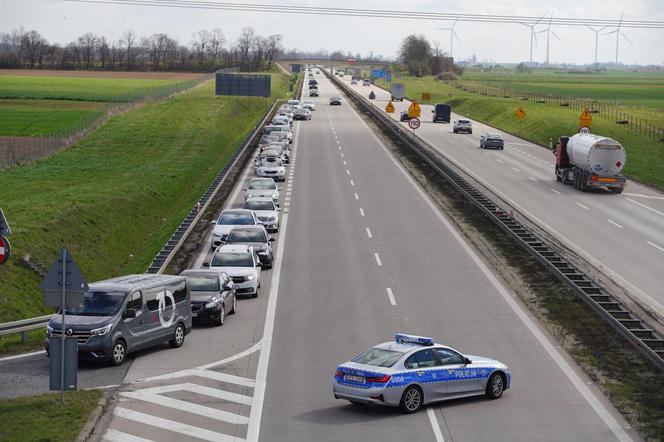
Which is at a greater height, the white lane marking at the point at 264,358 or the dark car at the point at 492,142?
the dark car at the point at 492,142

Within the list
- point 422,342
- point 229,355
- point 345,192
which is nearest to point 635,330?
point 422,342

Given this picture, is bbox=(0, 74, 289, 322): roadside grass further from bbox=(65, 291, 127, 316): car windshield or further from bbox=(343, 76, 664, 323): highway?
bbox=(343, 76, 664, 323): highway

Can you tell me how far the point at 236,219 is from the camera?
130 feet

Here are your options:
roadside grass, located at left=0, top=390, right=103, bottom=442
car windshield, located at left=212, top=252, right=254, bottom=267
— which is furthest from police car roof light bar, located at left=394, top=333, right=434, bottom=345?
car windshield, located at left=212, top=252, right=254, bottom=267

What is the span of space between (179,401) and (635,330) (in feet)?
37.5

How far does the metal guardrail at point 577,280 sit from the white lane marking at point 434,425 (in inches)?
237

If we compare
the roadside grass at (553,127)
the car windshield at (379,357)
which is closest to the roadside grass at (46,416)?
the car windshield at (379,357)

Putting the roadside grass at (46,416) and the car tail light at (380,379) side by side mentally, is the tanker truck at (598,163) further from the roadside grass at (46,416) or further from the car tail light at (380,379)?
the roadside grass at (46,416)

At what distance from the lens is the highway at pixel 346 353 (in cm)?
1834

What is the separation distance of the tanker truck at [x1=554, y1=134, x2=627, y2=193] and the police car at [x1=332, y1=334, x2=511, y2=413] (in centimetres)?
3625

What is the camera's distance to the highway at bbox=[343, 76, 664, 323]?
Result: 34.6 metres

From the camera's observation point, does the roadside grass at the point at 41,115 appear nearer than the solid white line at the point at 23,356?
No

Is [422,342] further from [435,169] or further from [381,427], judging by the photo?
[435,169]

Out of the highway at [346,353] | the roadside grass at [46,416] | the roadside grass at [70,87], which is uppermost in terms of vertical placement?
the roadside grass at [70,87]
